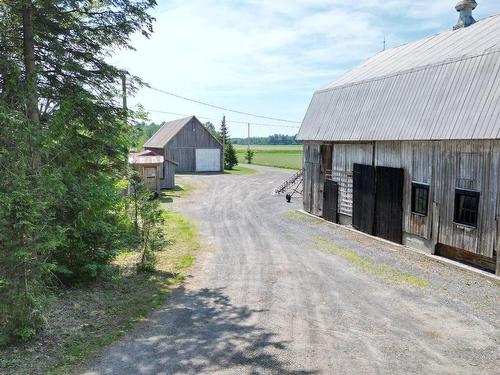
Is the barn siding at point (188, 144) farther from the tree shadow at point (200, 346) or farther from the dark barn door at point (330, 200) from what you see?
the tree shadow at point (200, 346)

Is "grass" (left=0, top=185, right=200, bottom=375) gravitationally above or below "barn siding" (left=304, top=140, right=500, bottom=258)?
below

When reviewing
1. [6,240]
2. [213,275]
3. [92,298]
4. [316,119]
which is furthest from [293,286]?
[316,119]

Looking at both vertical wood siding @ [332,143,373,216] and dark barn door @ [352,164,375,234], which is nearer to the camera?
dark barn door @ [352,164,375,234]

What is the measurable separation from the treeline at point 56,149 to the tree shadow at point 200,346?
6.08ft

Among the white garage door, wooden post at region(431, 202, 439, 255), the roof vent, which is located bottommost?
wooden post at region(431, 202, 439, 255)

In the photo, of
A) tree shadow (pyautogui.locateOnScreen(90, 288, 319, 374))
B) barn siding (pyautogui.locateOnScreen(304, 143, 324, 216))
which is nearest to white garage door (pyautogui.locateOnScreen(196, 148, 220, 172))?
barn siding (pyautogui.locateOnScreen(304, 143, 324, 216))

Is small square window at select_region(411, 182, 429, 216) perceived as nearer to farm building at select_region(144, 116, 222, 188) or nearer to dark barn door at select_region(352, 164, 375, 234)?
dark barn door at select_region(352, 164, 375, 234)

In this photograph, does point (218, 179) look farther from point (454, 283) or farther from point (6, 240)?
point (6, 240)

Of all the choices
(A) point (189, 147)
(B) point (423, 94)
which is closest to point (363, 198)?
(B) point (423, 94)

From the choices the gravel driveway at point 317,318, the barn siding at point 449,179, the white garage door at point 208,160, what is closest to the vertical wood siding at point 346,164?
the barn siding at point 449,179

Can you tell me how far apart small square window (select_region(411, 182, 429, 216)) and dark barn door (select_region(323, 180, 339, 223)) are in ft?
17.6

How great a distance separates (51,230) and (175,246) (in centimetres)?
793

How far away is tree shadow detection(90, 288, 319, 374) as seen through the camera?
661 centimetres

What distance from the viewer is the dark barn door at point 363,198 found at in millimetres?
17391
